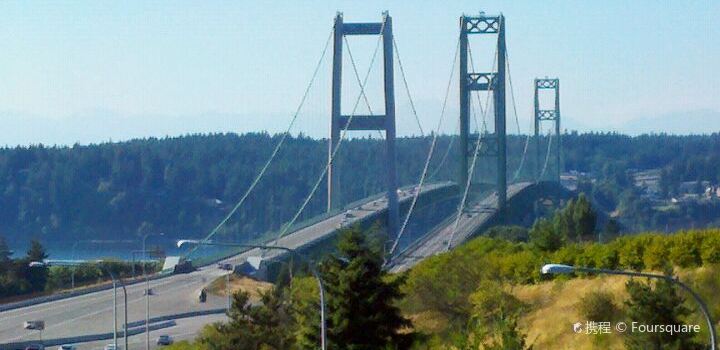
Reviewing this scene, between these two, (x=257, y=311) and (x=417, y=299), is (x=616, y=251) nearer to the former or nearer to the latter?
(x=417, y=299)

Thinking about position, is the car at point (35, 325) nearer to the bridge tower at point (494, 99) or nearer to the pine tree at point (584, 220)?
the pine tree at point (584, 220)

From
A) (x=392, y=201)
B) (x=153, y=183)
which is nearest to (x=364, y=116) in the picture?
(x=392, y=201)

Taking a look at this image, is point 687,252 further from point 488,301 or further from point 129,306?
point 129,306

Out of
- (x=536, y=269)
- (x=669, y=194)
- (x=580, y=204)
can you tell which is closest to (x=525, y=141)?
(x=669, y=194)

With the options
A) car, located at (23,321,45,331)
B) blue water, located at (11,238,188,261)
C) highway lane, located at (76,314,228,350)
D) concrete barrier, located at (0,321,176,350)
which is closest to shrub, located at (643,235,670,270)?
highway lane, located at (76,314,228,350)

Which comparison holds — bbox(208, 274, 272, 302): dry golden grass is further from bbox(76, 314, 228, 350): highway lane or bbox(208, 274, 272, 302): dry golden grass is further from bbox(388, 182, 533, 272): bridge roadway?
bbox(388, 182, 533, 272): bridge roadway

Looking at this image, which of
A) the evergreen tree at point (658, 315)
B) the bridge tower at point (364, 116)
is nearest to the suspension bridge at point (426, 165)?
the bridge tower at point (364, 116)
